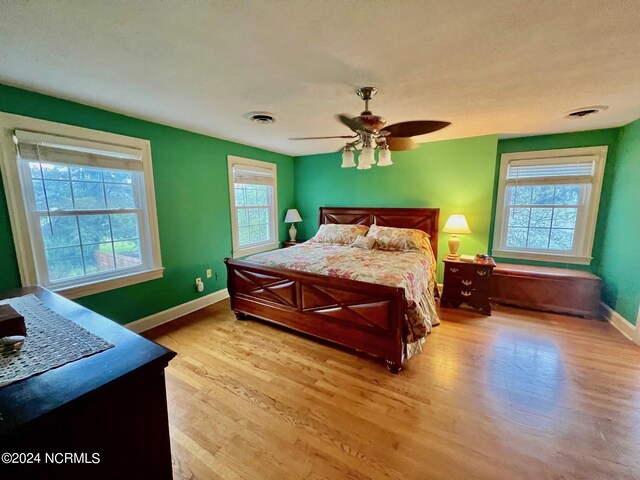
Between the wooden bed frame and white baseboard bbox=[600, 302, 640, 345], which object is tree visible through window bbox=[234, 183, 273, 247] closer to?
the wooden bed frame

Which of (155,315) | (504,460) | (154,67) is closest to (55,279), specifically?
Result: (155,315)

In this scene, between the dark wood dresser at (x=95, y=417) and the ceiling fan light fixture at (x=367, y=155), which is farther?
the ceiling fan light fixture at (x=367, y=155)

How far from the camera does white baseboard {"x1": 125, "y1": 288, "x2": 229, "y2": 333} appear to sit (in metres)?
2.84

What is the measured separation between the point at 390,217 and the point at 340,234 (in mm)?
817

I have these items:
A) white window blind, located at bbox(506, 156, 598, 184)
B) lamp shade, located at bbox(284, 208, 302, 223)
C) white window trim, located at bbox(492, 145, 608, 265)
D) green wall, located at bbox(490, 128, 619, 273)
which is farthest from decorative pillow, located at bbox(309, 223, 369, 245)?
white window blind, located at bbox(506, 156, 598, 184)

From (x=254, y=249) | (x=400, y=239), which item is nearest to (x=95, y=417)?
(x=400, y=239)

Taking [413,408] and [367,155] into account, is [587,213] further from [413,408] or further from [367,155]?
[413,408]

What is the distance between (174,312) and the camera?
317 cm

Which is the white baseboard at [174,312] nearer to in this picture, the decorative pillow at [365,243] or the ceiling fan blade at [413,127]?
the decorative pillow at [365,243]

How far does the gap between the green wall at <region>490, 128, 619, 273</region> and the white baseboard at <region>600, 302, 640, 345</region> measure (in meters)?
0.53

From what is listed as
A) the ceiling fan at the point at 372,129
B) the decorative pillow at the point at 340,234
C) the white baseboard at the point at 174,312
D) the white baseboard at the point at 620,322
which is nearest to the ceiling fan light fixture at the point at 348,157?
the ceiling fan at the point at 372,129

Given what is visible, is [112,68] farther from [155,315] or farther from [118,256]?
[155,315]

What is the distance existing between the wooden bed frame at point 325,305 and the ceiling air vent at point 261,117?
4.99 ft

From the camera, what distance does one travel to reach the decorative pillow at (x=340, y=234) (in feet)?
12.7
